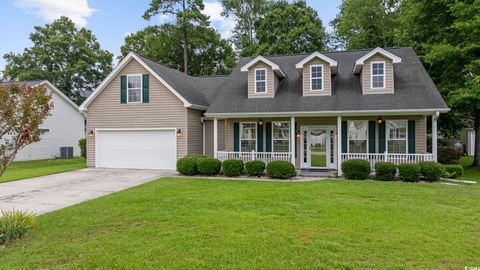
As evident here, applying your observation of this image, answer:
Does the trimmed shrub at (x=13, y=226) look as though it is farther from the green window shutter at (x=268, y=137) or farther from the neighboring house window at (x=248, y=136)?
the green window shutter at (x=268, y=137)

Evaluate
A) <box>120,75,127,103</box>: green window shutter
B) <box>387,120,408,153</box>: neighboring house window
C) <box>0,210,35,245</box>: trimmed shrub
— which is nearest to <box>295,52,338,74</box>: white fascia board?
<box>387,120,408,153</box>: neighboring house window

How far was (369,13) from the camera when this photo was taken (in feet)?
91.8

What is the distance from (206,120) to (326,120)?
627cm

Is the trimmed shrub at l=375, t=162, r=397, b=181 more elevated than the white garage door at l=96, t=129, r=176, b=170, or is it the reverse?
the white garage door at l=96, t=129, r=176, b=170

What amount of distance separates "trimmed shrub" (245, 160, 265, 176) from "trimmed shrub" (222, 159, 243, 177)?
0.29 m

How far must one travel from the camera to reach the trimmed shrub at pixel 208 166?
13961mm

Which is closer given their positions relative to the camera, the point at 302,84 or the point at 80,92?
the point at 302,84

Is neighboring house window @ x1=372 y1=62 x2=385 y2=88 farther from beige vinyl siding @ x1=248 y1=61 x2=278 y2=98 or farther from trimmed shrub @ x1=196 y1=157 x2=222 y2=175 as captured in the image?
trimmed shrub @ x1=196 y1=157 x2=222 y2=175

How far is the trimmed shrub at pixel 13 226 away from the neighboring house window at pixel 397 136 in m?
13.0

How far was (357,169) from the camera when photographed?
1252cm

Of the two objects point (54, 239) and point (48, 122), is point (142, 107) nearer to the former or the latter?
point (54, 239)

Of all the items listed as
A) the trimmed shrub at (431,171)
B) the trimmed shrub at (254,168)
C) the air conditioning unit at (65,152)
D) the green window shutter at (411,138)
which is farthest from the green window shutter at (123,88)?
the trimmed shrub at (431,171)

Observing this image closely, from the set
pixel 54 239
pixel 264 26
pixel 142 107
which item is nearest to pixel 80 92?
pixel 264 26

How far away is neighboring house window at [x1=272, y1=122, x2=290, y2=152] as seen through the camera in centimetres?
1541
